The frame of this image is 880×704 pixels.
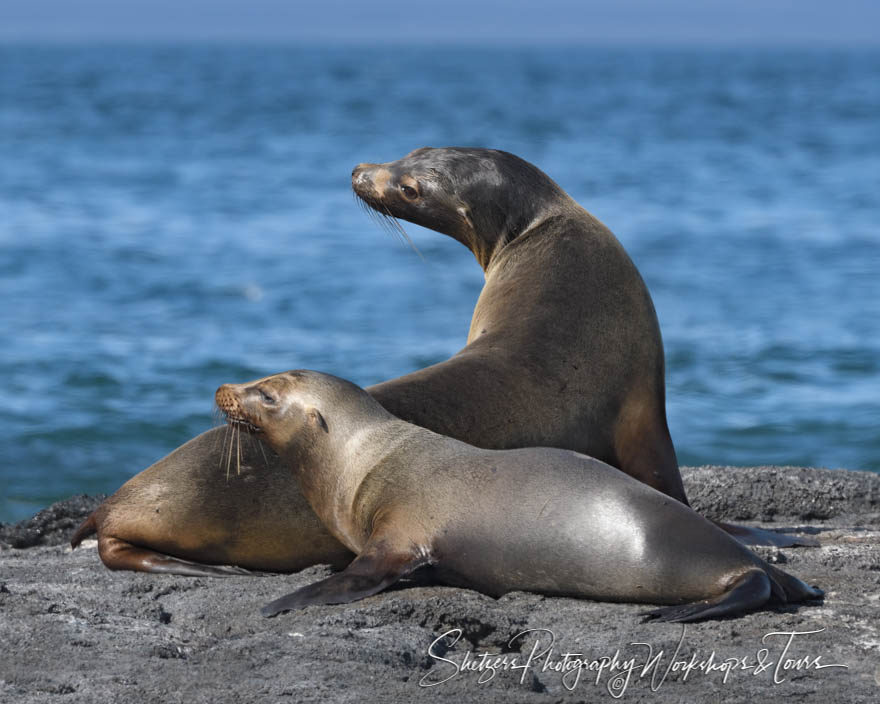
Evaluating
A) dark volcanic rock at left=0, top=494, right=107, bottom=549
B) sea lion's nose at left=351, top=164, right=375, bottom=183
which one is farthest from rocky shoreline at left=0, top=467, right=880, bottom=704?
A: sea lion's nose at left=351, top=164, right=375, bottom=183

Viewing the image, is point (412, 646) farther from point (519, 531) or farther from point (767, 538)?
point (767, 538)

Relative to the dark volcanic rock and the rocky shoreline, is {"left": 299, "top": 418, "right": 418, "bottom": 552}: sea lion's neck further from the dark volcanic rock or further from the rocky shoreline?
the dark volcanic rock

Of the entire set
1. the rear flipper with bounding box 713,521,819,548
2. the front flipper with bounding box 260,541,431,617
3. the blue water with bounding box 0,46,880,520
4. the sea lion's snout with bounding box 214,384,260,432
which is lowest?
the blue water with bounding box 0,46,880,520

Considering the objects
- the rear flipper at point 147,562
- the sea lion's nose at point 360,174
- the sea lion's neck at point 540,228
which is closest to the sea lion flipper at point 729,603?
the rear flipper at point 147,562

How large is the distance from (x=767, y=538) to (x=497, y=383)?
4.04 ft

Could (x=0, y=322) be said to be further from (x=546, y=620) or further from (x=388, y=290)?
(x=546, y=620)

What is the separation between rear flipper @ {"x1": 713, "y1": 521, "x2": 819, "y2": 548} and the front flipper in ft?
4.87

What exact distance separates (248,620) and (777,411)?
9.11 meters

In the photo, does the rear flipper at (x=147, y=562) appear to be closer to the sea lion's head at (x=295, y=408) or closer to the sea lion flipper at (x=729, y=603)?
the sea lion's head at (x=295, y=408)

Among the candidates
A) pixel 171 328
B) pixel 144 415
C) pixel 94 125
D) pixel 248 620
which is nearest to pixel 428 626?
pixel 248 620

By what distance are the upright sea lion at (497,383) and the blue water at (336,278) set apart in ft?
14.7

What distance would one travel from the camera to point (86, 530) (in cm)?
550

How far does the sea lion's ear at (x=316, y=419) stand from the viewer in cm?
491

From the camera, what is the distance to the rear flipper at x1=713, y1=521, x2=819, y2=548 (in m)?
5.11
